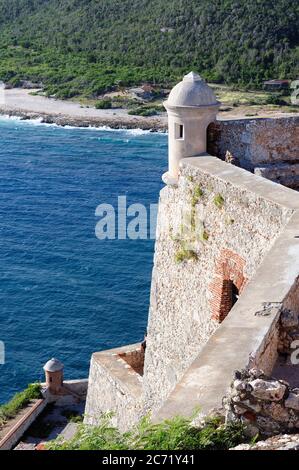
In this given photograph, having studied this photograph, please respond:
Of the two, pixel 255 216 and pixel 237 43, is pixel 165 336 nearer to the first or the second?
pixel 255 216

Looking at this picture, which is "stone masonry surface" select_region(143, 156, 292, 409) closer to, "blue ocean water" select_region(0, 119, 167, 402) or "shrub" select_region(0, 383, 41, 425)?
"shrub" select_region(0, 383, 41, 425)

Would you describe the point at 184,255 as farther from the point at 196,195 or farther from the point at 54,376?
the point at 54,376

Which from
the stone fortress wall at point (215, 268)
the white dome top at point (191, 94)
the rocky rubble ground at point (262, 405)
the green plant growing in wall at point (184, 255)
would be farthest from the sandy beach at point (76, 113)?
the rocky rubble ground at point (262, 405)

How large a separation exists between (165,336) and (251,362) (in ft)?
20.2

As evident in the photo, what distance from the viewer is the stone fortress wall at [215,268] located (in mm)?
7363

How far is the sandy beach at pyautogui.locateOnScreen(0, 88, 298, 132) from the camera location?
79.0 meters

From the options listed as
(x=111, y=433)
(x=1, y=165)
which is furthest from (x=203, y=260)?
(x=1, y=165)

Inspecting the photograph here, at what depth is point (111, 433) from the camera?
6180 mm

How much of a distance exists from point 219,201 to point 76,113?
257 feet

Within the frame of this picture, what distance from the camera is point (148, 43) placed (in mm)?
104812

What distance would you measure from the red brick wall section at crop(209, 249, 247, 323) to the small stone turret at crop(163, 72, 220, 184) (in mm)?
1884

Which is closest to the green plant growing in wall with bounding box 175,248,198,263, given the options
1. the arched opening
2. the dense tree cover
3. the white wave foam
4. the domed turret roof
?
the arched opening

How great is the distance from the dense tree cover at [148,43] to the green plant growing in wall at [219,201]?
75036mm

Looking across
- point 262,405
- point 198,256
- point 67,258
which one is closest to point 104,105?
point 67,258
